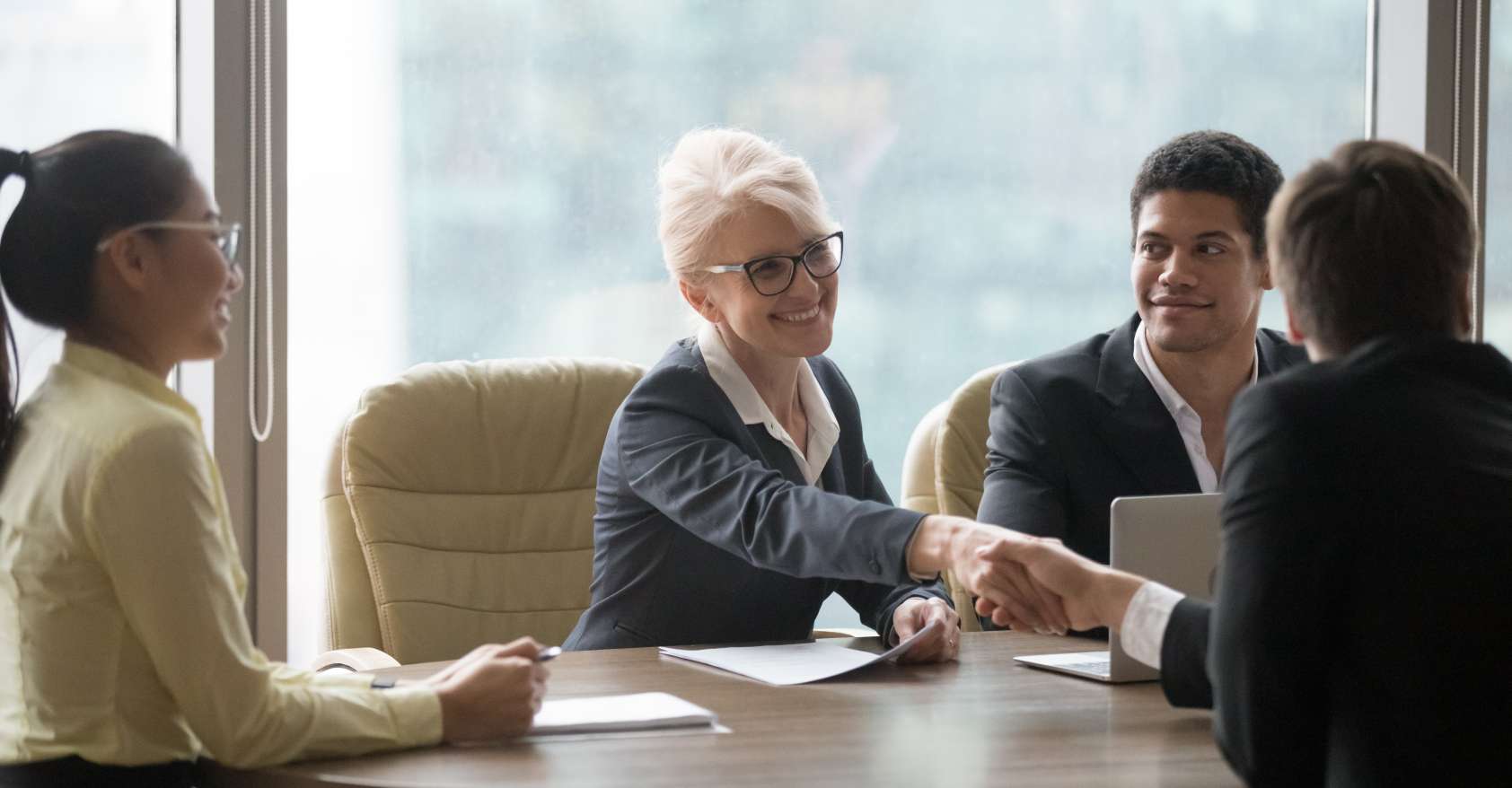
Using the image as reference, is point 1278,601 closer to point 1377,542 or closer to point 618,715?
point 1377,542

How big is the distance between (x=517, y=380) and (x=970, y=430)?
3.02 feet

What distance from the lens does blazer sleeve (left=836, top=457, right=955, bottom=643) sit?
2256 millimetres

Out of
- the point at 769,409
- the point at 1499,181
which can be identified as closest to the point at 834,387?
the point at 769,409

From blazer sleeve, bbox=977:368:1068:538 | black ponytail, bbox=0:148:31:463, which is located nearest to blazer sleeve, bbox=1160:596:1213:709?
blazer sleeve, bbox=977:368:1068:538

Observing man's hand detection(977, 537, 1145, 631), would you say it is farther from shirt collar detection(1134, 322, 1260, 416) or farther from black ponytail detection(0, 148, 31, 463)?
black ponytail detection(0, 148, 31, 463)

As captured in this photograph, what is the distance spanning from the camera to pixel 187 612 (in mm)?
1376

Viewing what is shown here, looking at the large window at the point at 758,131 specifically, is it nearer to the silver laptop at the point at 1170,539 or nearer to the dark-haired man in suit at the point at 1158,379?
the dark-haired man in suit at the point at 1158,379

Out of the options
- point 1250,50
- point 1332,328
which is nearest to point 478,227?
point 1250,50

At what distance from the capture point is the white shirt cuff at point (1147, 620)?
1.63 meters

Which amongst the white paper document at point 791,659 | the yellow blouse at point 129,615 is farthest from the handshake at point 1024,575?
the yellow blouse at point 129,615

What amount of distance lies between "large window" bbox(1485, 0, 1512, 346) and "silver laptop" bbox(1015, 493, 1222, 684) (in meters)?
2.52

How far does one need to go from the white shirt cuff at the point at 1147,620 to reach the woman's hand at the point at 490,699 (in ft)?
2.21

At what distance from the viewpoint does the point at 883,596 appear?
2.37m

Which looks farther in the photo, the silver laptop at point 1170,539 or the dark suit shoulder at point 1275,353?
the dark suit shoulder at point 1275,353
